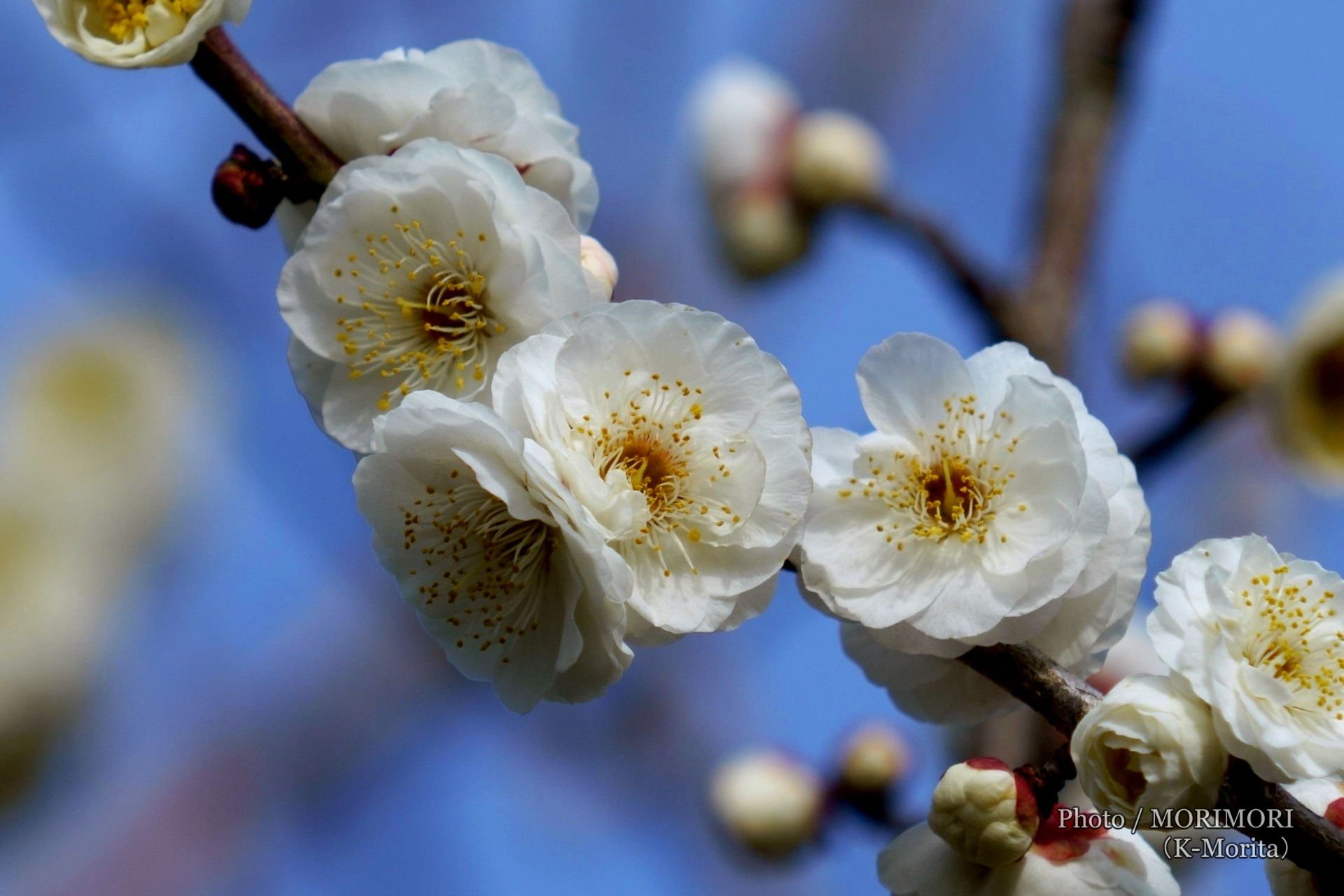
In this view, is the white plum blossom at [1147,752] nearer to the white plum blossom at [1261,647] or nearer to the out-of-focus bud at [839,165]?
the white plum blossom at [1261,647]

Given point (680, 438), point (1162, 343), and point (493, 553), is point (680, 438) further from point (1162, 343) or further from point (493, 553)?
point (1162, 343)

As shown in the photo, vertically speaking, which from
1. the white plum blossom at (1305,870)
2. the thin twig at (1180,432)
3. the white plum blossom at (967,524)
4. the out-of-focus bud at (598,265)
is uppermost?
the out-of-focus bud at (598,265)

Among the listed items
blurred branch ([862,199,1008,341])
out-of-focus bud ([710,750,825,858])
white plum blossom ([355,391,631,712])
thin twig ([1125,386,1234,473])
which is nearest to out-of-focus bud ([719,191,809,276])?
blurred branch ([862,199,1008,341])

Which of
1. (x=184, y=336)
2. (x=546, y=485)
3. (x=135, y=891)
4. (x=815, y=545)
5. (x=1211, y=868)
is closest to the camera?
(x=546, y=485)

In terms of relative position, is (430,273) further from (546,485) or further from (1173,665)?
(1173,665)

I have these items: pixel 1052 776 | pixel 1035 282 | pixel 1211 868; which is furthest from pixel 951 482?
pixel 1211 868

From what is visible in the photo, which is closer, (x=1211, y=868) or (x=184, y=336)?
(x=1211, y=868)

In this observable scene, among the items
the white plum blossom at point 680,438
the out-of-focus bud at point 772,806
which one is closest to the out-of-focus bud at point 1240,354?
the out-of-focus bud at point 772,806

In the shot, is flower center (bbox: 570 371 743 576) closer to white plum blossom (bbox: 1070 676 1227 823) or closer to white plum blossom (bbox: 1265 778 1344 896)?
white plum blossom (bbox: 1070 676 1227 823)
